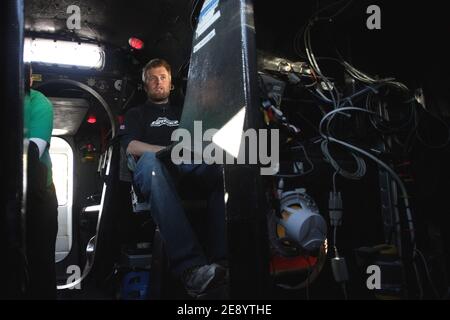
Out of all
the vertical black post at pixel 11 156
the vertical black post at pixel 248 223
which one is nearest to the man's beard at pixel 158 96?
the vertical black post at pixel 248 223

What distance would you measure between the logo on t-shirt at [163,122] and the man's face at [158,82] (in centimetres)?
24

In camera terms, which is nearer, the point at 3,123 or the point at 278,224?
the point at 3,123

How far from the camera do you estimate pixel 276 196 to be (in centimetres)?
214

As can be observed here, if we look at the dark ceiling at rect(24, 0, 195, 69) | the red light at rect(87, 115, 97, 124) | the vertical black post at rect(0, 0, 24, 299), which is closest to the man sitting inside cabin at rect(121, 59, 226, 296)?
the vertical black post at rect(0, 0, 24, 299)

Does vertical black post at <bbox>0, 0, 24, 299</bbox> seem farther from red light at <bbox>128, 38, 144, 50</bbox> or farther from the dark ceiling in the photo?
red light at <bbox>128, 38, 144, 50</bbox>

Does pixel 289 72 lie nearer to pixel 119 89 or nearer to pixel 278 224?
pixel 278 224

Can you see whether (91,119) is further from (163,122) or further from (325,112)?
(325,112)

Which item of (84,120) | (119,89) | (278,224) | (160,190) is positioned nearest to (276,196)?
(278,224)

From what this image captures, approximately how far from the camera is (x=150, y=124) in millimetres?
2596

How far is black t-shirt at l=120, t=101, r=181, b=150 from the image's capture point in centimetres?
250

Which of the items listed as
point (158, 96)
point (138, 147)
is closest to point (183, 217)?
point (138, 147)

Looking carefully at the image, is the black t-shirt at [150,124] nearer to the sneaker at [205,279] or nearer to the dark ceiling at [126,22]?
the dark ceiling at [126,22]

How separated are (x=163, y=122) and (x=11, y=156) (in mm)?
1776

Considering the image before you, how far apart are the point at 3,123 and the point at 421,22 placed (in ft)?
9.83
